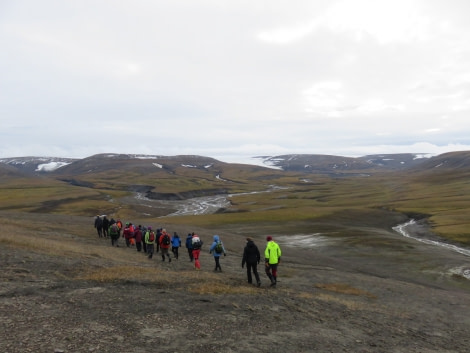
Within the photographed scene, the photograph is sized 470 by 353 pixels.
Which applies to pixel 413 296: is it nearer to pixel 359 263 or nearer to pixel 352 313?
pixel 352 313

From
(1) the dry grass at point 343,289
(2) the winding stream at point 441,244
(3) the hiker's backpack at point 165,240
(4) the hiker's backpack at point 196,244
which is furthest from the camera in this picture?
(2) the winding stream at point 441,244

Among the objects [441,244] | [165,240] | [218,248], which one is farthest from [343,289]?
[441,244]

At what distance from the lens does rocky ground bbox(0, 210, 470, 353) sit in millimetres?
12586

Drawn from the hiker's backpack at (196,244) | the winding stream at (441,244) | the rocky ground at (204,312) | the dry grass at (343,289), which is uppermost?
the hiker's backpack at (196,244)

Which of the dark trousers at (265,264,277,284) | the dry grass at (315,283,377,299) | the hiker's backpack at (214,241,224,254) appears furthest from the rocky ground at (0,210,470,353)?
the hiker's backpack at (214,241,224,254)

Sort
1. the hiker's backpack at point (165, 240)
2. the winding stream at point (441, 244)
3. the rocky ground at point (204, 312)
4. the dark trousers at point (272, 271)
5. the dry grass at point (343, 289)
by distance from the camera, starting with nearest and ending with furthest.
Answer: the rocky ground at point (204, 312)
the dark trousers at point (272, 271)
the dry grass at point (343, 289)
the hiker's backpack at point (165, 240)
the winding stream at point (441, 244)

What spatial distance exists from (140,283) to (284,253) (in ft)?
90.5

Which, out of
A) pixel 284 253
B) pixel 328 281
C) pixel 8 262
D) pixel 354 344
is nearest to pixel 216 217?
pixel 284 253

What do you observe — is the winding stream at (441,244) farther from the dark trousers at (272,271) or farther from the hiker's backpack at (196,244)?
the hiker's backpack at (196,244)

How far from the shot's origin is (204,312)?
1606 cm

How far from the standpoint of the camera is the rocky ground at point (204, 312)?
12586mm

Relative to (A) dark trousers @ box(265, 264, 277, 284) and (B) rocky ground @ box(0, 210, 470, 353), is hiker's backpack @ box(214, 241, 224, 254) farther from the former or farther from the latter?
(A) dark trousers @ box(265, 264, 277, 284)

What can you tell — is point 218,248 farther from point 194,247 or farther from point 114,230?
point 114,230

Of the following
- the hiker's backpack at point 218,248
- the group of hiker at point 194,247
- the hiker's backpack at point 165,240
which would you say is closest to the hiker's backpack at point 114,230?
the group of hiker at point 194,247
